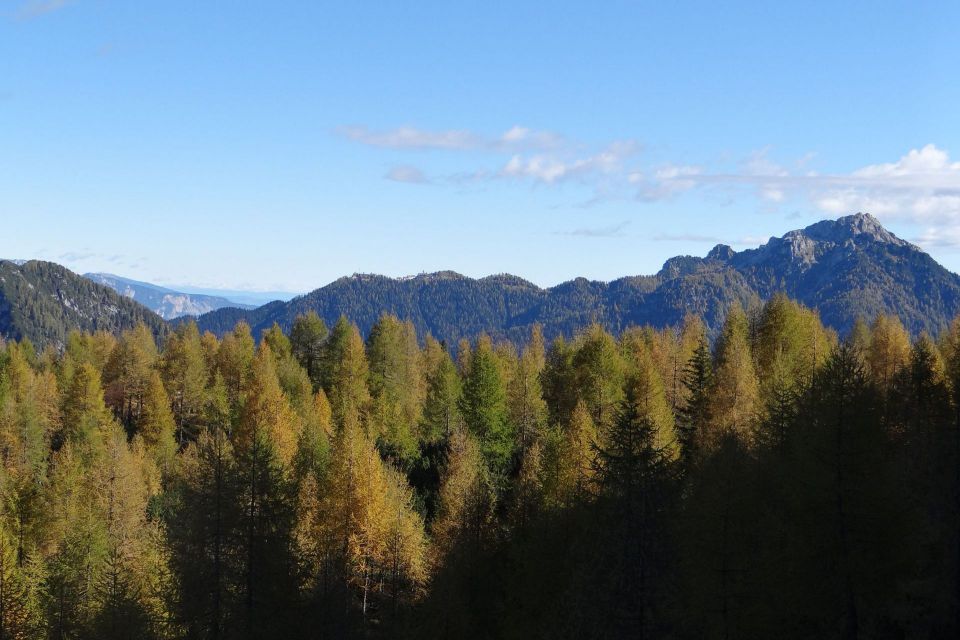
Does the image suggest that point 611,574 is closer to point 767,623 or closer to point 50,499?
point 767,623

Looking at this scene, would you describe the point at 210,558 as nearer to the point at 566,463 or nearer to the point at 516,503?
the point at 566,463

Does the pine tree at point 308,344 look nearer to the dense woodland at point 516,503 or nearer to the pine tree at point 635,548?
the dense woodland at point 516,503

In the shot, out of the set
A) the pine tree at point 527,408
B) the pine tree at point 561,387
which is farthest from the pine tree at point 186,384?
the pine tree at point 561,387

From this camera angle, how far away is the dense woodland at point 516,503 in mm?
19828

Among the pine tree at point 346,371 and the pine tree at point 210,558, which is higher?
the pine tree at point 346,371

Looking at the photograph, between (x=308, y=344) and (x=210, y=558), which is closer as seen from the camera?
(x=210, y=558)

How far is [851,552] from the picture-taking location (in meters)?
19.6

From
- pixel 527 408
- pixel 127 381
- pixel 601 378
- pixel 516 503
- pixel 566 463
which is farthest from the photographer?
pixel 127 381

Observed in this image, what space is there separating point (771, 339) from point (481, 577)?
37849mm

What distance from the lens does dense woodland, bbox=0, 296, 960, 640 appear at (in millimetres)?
19828

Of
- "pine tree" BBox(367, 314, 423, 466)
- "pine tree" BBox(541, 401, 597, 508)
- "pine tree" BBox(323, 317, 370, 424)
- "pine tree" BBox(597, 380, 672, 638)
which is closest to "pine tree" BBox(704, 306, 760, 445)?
"pine tree" BBox(541, 401, 597, 508)

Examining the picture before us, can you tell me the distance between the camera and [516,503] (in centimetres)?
3681

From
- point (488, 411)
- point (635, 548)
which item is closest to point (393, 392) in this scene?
point (488, 411)

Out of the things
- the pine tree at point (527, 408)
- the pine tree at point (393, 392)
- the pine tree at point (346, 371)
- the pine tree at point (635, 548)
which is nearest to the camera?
the pine tree at point (635, 548)
